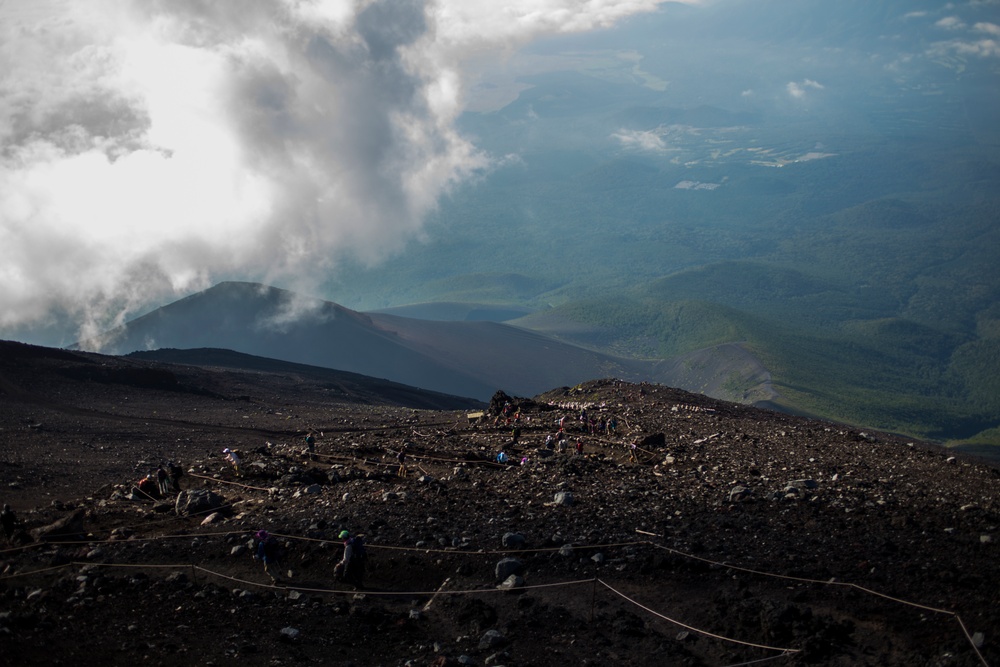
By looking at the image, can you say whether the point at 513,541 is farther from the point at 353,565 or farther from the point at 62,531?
the point at 62,531

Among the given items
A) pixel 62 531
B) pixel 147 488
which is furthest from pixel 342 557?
pixel 147 488

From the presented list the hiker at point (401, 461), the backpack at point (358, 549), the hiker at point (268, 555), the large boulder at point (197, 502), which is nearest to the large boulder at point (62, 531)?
the large boulder at point (197, 502)

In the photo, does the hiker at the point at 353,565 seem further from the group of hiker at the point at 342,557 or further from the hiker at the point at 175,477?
the hiker at the point at 175,477

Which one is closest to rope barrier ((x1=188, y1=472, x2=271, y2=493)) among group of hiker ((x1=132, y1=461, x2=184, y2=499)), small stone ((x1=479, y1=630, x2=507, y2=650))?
group of hiker ((x1=132, y1=461, x2=184, y2=499))

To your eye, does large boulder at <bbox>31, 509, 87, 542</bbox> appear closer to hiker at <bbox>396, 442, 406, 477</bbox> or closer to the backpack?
the backpack

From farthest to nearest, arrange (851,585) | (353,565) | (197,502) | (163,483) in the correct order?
(163,483) < (197,502) < (353,565) < (851,585)

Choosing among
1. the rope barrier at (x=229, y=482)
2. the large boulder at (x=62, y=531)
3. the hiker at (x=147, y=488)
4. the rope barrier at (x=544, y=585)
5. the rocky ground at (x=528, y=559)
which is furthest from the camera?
the hiker at (x=147, y=488)
